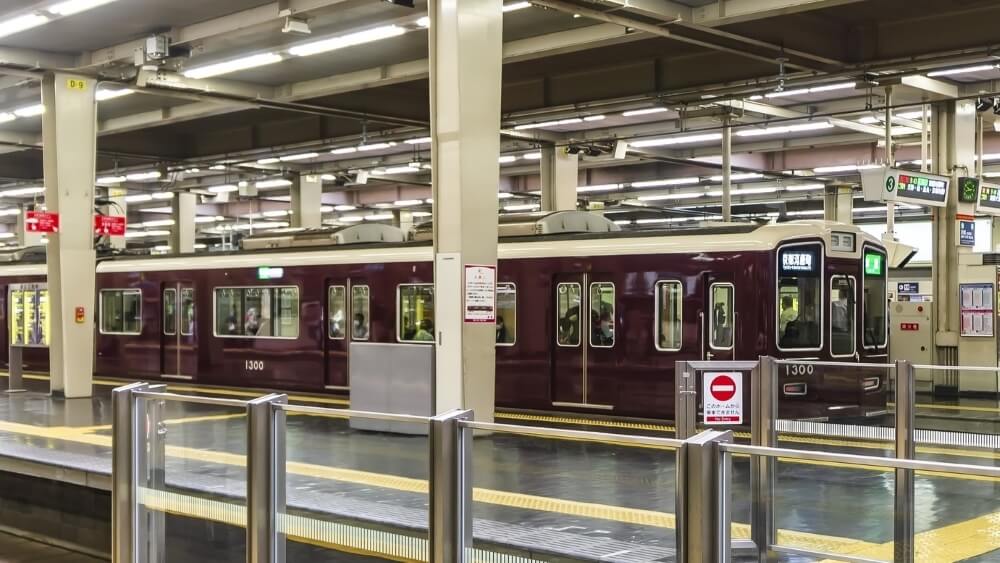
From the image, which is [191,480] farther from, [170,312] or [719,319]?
[170,312]

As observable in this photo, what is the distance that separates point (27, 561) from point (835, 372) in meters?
8.04

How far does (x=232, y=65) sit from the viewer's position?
17781mm

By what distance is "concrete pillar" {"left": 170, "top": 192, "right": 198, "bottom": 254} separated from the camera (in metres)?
34.4

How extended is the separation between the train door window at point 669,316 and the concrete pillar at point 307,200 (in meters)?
18.0

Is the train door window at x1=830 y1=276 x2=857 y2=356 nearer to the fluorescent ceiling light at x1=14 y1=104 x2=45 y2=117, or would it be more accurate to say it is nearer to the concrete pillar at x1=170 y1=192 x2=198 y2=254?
the fluorescent ceiling light at x1=14 y1=104 x2=45 y2=117

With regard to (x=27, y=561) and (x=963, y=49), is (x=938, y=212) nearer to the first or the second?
(x=963, y=49)

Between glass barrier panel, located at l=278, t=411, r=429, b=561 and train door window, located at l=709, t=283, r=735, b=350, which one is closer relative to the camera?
glass barrier panel, located at l=278, t=411, r=429, b=561

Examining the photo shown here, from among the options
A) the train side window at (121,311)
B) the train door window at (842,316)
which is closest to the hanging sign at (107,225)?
the train side window at (121,311)

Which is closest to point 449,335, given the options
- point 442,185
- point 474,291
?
point 474,291

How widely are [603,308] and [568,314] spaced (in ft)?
1.89

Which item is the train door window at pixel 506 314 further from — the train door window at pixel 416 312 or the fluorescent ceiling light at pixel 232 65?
the fluorescent ceiling light at pixel 232 65

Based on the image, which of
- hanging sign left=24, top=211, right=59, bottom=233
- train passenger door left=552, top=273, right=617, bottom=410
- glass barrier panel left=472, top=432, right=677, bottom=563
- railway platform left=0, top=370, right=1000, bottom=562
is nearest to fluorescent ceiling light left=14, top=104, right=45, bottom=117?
hanging sign left=24, top=211, right=59, bottom=233

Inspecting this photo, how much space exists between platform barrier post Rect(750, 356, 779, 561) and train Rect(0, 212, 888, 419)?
1.66 m

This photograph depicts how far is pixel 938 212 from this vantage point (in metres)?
20.9
